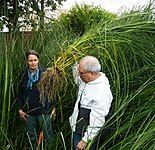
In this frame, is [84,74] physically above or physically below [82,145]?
above

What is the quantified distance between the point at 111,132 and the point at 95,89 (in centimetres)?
43

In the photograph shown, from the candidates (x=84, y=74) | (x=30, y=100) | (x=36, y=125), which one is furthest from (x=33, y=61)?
(x=84, y=74)

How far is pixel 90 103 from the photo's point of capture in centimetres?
368

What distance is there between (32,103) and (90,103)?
0.85 meters

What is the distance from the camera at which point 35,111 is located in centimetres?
436

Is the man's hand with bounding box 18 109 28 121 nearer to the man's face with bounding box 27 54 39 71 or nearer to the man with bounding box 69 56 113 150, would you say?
the man's face with bounding box 27 54 39 71

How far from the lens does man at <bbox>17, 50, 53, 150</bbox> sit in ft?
14.1

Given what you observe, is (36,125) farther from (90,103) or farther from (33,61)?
(90,103)

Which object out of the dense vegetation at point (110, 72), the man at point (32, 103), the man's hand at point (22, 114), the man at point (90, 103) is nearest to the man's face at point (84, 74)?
the man at point (90, 103)

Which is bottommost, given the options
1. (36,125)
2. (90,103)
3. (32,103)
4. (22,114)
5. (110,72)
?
(36,125)

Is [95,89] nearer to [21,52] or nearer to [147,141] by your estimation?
[147,141]

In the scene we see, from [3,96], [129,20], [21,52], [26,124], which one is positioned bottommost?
[26,124]

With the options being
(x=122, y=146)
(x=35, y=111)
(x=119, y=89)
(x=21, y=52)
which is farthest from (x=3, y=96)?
(x=122, y=146)

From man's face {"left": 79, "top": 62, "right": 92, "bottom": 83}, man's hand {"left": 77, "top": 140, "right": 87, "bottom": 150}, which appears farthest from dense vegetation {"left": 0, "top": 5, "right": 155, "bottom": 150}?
man's face {"left": 79, "top": 62, "right": 92, "bottom": 83}
